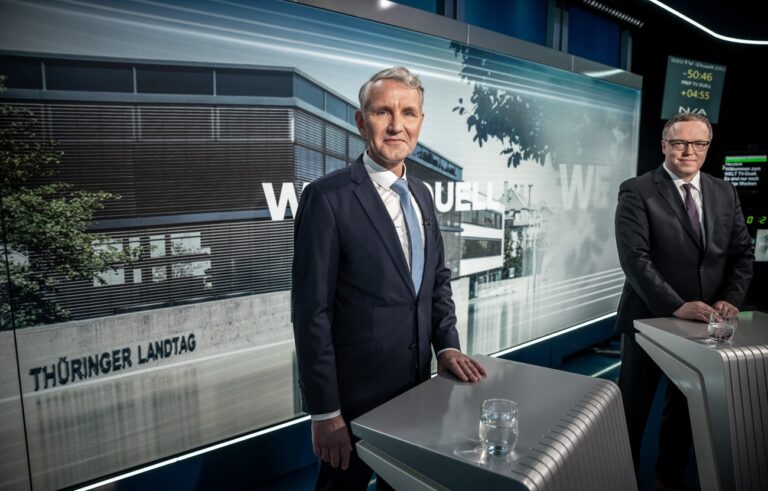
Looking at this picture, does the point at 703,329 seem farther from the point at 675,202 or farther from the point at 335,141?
the point at 335,141

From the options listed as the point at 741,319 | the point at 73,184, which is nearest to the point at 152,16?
the point at 73,184

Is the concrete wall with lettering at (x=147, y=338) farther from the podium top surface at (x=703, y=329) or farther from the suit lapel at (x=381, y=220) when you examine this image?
the podium top surface at (x=703, y=329)

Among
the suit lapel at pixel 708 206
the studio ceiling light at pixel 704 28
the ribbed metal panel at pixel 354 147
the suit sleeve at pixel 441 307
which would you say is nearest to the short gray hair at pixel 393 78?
the suit sleeve at pixel 441 307

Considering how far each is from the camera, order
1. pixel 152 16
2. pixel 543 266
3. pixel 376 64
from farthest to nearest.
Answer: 1. pixel 543 266
2. pixel 376 64
3. pixel 152 16

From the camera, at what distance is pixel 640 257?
2.30m

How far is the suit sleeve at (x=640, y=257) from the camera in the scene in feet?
7.22

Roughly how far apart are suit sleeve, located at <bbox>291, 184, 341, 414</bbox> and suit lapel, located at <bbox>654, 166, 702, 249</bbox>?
1724 millimetres

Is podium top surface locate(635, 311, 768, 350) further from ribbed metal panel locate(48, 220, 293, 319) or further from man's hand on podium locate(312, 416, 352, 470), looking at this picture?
ribbed metal panel locate(48, 220, 293, 319)

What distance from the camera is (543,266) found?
4.10 m

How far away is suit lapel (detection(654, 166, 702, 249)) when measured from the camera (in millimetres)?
2314

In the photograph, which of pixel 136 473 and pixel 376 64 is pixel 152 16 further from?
pixel 136 473

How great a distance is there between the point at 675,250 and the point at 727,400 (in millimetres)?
891

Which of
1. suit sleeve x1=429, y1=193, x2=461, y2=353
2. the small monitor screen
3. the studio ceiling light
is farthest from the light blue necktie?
the small monitor screen

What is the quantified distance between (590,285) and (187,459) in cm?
372
